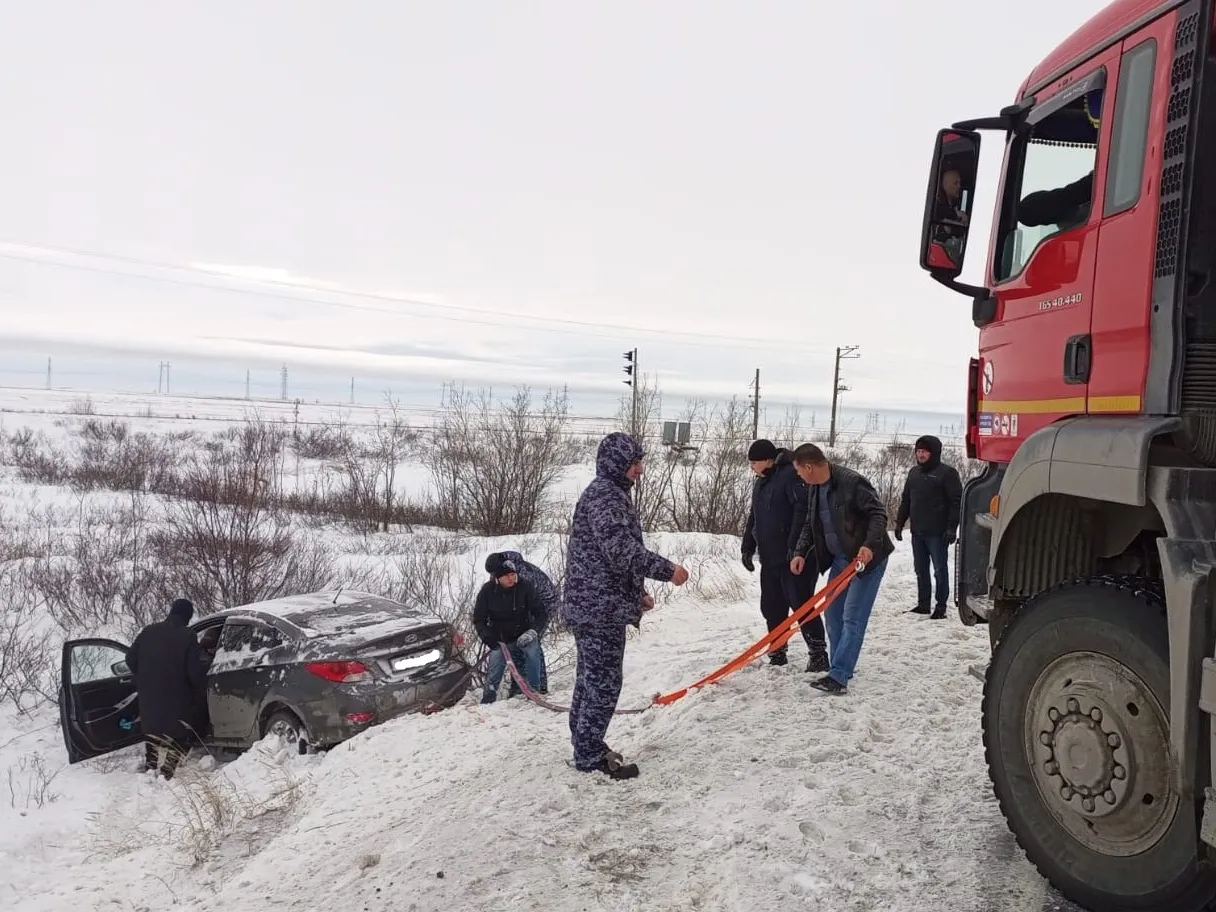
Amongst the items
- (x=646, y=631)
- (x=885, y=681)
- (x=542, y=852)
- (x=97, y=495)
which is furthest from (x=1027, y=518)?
(x=97, y=495)

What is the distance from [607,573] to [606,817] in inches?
48.4

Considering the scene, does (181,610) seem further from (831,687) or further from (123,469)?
(123,469)

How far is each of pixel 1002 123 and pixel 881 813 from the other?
3.37 metres

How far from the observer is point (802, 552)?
6.02 meters

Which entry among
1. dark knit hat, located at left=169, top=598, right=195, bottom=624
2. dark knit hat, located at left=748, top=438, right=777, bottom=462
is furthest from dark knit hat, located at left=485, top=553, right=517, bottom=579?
dark knit hat, located at left=169, top=598, right=195, bottom=624

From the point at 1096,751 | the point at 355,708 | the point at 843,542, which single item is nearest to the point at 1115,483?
the point at 1096,751

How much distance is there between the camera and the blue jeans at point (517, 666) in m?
7.32

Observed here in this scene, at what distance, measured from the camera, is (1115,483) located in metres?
2.61

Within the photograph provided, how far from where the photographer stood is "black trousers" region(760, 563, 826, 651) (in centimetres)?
615

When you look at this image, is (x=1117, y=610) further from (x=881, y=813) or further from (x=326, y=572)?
(x=326, y=572)

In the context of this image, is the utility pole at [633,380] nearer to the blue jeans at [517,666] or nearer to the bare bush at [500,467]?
the bare bush at [500,467]

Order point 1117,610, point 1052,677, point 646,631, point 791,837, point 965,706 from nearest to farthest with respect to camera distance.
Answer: point 1117,610 < point 1052,677 < point 791,837 < point 965,706 < point 646,631

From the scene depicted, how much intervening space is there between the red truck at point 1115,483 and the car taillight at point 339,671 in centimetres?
523

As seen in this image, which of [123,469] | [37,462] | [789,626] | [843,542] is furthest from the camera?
[37,462]
